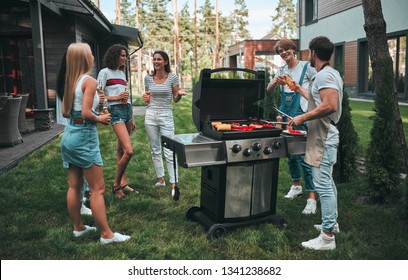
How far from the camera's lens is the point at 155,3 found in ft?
172

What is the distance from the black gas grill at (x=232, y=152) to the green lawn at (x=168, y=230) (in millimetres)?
171

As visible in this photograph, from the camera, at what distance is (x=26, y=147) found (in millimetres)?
7348

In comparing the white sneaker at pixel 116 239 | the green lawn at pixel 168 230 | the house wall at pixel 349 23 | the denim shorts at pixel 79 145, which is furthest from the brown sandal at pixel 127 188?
the house wall at pixel 349 23

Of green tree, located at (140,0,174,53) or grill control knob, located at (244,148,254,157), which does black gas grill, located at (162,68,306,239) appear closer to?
grill control knob, located at (244,148,254,157)

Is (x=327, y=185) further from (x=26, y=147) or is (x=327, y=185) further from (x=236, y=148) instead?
(x=26, y=147)

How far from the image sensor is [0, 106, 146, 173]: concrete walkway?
242 inches

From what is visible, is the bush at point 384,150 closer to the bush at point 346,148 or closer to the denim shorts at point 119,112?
the bush at point 346,148

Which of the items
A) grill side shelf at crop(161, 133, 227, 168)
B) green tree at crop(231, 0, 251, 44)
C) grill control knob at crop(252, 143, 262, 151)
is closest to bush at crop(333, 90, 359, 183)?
grill control knob at crop(252, 143, 262, 151)

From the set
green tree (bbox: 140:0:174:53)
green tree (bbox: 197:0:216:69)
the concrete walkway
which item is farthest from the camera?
green tree (bbox: 197:0:216:69)

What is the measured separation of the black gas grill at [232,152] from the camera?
3379 mm

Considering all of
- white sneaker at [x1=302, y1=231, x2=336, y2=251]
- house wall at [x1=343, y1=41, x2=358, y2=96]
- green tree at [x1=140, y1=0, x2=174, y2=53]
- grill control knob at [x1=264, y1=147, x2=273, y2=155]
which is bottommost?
white sneaker at [x1=302, y1=231, x2=336, y2=251]

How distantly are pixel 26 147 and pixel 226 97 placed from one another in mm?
4932

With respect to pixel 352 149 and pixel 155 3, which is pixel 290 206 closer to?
pixel 352 149

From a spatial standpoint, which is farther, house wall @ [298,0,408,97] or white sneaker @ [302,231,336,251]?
house wall @ [298,0,408,97]
